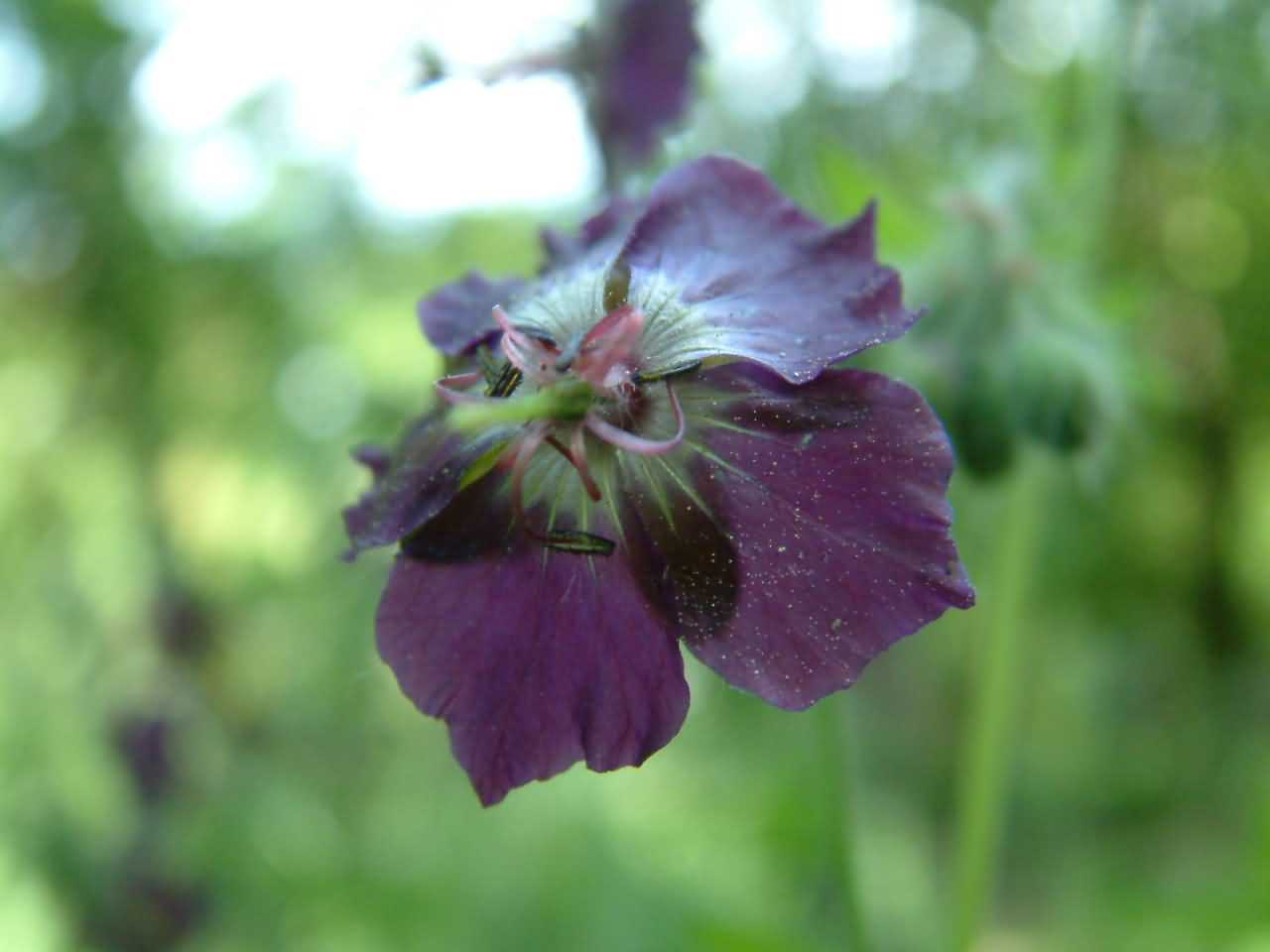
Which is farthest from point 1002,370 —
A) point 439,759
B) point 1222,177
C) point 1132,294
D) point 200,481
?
point 1222,177

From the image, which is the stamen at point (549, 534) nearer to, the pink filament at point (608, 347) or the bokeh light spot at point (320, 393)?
the pink filament at point (608, 347)

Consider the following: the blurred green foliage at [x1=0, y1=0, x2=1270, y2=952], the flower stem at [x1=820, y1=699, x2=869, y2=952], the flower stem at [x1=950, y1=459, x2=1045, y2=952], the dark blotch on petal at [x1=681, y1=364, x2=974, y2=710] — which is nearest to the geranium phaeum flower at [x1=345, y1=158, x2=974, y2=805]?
the dark blotch on petal at [x1=681, y1=364, x2=974, y2=710]

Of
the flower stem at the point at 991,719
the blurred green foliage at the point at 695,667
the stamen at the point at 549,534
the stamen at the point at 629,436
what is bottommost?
the blurred green foliage at the point at 695,667

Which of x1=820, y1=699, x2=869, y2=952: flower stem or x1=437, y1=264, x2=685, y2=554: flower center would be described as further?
x1=820, y1=699, x2=869, y2=952: flower stem

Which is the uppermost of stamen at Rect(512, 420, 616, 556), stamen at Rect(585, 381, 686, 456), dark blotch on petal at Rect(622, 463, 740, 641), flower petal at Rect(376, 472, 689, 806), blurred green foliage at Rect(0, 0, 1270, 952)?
stamen at Rect(585, 381, 686, 456)

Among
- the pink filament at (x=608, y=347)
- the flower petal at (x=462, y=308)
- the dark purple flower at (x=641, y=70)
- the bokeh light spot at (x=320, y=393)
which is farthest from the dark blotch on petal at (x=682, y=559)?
the bokeh light spot at (x=320, y=393)

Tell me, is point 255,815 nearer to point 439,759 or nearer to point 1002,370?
point 439,759

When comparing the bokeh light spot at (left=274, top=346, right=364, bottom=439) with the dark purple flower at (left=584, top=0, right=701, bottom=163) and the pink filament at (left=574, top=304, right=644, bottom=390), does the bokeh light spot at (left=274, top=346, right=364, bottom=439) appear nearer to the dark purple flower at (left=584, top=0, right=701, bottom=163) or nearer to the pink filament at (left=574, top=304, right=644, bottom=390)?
the dark purple flower at (left=584, top=0, right=701, bottom=163)
